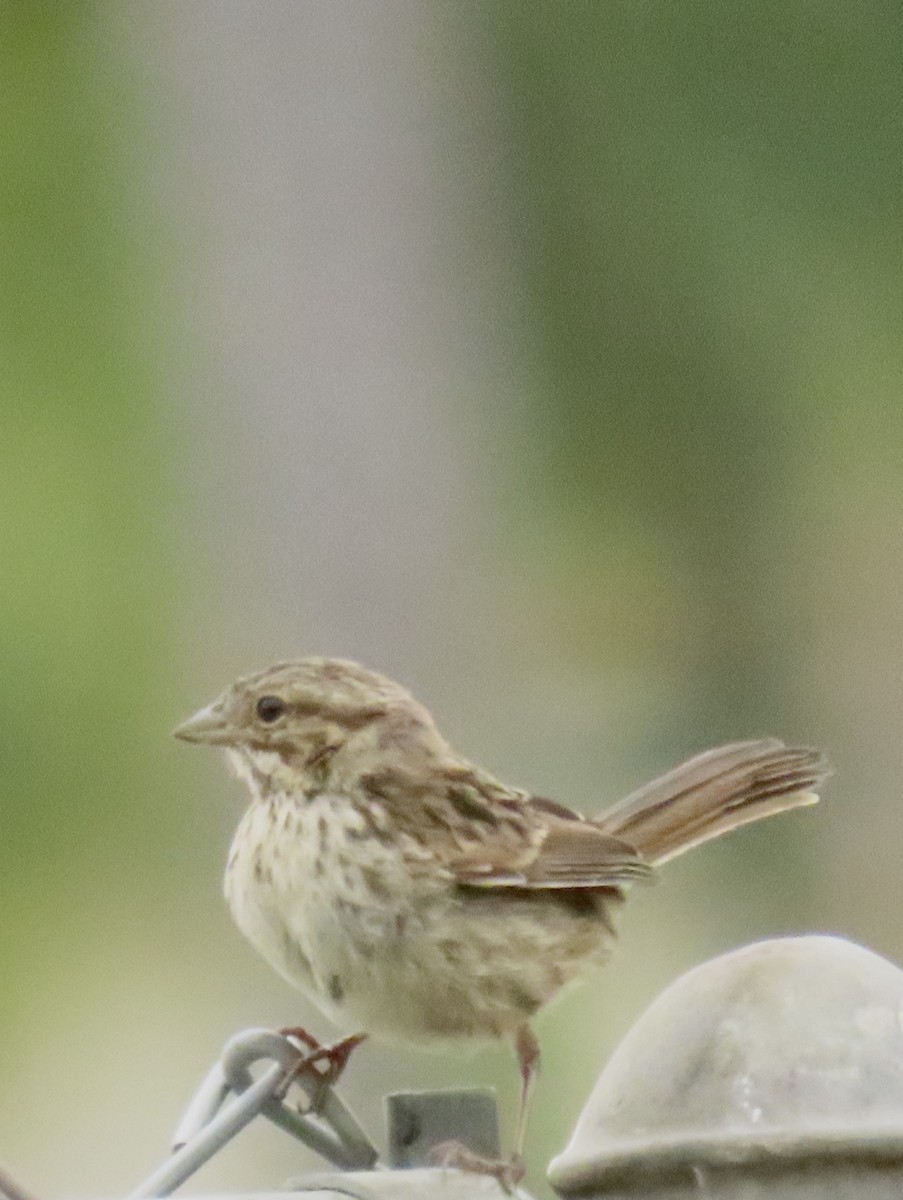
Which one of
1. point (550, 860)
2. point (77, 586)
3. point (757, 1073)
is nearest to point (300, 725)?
point (550, 860)

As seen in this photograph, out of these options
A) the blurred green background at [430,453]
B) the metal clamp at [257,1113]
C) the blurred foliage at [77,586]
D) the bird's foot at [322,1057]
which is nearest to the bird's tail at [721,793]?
the bird's foot at [322,1057]

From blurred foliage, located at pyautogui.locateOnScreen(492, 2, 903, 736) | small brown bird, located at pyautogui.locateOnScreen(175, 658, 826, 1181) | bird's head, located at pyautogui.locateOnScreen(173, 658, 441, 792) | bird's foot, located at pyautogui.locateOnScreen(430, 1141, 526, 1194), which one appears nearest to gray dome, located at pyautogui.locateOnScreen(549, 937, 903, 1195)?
bird's foot, located at pyautogui.locateOnScreen(430, 1141, 526, 1194)

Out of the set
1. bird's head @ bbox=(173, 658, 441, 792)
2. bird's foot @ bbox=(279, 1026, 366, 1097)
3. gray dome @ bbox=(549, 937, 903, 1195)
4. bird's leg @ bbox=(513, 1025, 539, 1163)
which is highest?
bird's head @ bbox=(173, 658, 441, 792)

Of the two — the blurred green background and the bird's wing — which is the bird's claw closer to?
the bird's wing

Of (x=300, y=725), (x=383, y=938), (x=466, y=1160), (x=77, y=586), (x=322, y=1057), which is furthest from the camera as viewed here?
(x=77, y=586)

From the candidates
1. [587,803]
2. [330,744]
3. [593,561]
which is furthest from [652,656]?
[330,744]

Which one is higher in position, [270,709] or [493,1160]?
[270,709]

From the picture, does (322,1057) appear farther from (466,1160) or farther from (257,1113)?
(466,1160)
